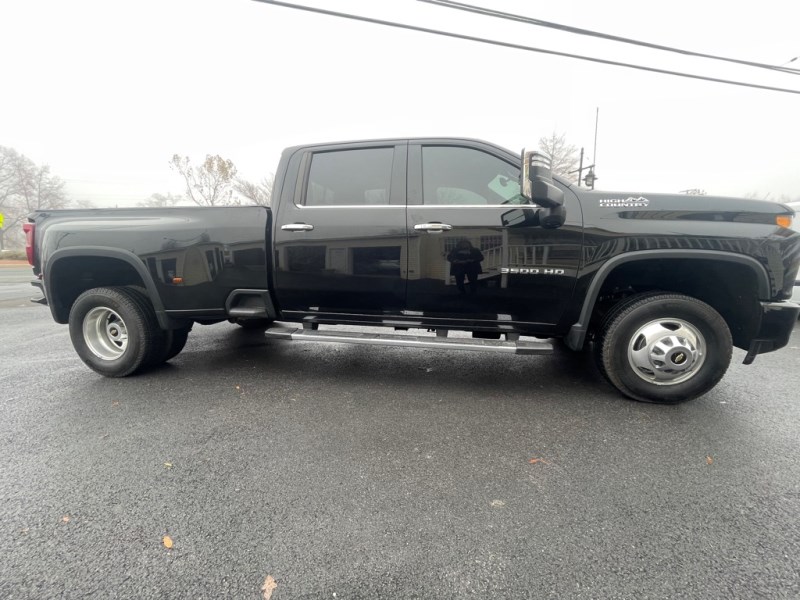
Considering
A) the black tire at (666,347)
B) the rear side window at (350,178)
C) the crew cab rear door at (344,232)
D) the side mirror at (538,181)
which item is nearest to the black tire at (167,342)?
the crew cab rear door at (344,232)

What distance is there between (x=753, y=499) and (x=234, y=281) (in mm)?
3693

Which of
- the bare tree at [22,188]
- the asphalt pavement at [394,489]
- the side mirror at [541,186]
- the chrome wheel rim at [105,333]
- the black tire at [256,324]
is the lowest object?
the asphalt pavement at [394,489]

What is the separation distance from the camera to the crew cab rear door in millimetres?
3029

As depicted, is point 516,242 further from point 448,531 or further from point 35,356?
point 35,356

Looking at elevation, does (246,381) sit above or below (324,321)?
below

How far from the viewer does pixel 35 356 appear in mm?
4148

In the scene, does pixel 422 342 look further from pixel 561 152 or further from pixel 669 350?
pixel 561 152

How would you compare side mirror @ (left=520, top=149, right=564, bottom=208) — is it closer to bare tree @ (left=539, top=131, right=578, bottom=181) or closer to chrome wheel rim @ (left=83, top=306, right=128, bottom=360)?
chrome wheel rim @ (left=83, top=306, right=128, bottom=360)

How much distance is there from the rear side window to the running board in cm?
113

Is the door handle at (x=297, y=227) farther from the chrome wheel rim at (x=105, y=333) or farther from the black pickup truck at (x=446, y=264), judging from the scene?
the chrome wheel rim at (x=105, y=333)

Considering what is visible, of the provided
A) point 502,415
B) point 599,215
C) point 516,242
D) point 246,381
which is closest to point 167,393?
point 246,381

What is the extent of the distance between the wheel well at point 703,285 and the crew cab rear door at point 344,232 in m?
1.75

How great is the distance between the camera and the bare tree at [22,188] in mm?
36250

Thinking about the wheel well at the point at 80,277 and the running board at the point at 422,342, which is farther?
the wheel well at the point at 80,277
